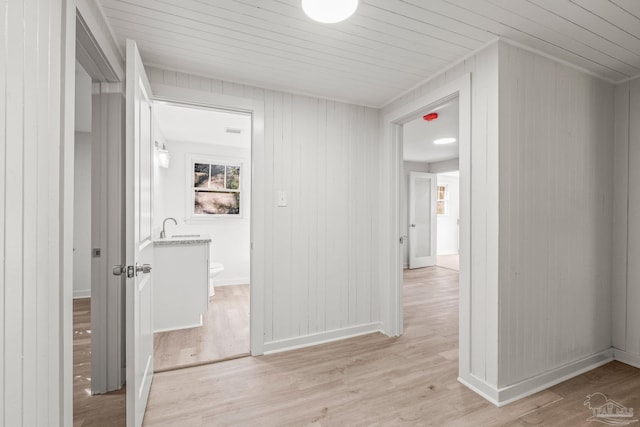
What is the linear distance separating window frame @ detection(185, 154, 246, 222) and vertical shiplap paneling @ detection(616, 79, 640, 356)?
15.3 ft

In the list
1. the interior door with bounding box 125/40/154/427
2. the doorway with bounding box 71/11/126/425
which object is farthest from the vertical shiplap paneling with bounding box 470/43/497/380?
the doorway with bounding box 71/11/126/425

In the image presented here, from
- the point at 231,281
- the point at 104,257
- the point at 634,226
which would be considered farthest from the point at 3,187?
the point at 231,281

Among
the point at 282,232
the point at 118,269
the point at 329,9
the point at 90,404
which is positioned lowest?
the point at 90,404

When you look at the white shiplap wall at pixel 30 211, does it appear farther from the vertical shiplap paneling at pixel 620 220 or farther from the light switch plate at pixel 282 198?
the vertical shiplap paneling at pixel 620 220

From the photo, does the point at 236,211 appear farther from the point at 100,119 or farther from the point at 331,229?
the point at 100,119

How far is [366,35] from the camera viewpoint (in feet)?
6.06

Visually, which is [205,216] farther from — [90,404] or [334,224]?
[90,404]

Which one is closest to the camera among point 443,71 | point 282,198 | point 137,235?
point 137,235

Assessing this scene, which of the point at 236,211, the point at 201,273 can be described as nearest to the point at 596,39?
the point at 201,273

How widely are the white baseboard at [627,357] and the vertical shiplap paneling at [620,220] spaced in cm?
4

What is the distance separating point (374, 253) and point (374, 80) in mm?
1605

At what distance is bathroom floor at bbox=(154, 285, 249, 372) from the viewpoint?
8.13 ft

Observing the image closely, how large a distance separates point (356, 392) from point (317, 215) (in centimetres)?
144

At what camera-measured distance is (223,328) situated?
317 cm
